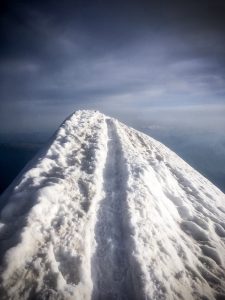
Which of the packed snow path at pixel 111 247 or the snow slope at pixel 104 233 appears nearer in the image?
the snow slope at pixel 104 233

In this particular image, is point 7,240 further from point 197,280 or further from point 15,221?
point 197,280

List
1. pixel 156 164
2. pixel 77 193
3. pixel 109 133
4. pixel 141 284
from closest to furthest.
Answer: pixel 141 284 → pixel 77 193 → pixel 156 164 → pixel 109 133

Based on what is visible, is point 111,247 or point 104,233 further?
point 104,233

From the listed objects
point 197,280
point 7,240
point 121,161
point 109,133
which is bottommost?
point 197,280

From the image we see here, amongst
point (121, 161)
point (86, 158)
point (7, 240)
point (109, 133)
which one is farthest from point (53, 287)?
point (109, 133)

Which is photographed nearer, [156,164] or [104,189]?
[104,189]

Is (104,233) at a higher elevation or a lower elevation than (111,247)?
higher

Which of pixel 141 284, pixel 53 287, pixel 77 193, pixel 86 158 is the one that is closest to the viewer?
pixel 53 287

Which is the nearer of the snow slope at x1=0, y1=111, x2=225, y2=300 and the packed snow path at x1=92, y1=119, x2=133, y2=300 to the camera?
the snow slope at x1=0, y1=111, x2=225, y2=300
